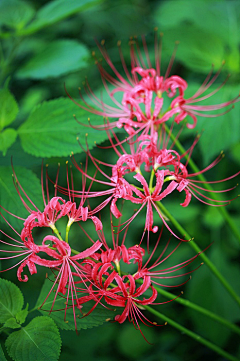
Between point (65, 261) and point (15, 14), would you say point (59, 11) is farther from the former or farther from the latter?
point (65, 261)

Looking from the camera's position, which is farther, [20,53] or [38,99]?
[20,53]

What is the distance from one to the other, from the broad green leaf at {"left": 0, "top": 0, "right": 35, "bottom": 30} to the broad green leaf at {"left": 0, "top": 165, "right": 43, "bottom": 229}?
60cm

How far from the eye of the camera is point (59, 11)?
1.04 meters

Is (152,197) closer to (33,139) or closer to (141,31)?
(33,139)

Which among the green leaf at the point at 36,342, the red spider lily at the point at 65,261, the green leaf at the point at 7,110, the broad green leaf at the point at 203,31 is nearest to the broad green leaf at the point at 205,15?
the broad green leaf at the point at 203,31

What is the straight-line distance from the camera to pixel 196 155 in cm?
124

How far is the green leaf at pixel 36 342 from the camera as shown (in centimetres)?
56

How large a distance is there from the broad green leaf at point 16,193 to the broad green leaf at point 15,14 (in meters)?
0.60

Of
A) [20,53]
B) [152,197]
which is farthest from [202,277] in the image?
[20,53]

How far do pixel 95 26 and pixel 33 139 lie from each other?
0.94 metres

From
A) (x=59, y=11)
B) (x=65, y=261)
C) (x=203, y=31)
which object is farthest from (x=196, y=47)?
(x=65, y=261)

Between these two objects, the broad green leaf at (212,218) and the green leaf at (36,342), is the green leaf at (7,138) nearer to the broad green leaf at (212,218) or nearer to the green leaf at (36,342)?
the green leaf at (36,342)

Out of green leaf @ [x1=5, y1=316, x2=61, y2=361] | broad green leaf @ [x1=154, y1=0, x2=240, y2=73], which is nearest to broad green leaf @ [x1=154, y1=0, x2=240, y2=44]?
broad green leaf @ [x1=154, y1=0, x2=240, y2=73]

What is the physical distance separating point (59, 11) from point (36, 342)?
87 centimetres
